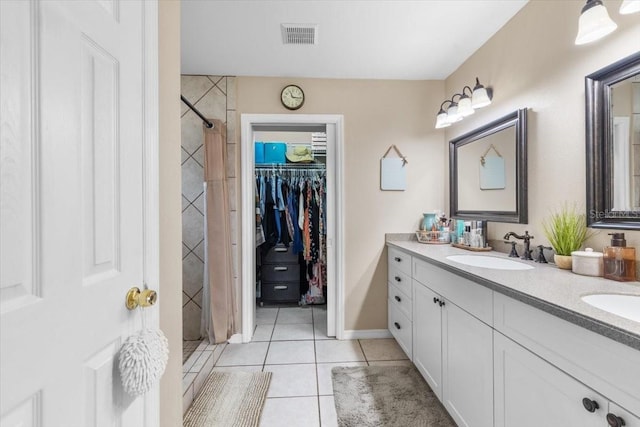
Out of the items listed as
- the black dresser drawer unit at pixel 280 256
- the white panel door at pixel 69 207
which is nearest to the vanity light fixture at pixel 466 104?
the white panel door at pixel 69 207

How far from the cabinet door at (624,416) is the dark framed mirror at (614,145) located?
0.84 meters

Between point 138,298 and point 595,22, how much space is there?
75.3 inches

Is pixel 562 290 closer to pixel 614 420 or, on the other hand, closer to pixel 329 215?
pixel 614 420

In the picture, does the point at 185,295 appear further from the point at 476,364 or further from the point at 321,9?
the point at 321,9

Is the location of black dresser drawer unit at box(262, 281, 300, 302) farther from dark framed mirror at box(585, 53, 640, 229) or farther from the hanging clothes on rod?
dark framed mirror at box(585, 53, 640, 229)

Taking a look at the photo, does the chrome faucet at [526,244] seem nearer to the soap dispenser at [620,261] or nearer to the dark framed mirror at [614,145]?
the dark framed mirror at [614,145]

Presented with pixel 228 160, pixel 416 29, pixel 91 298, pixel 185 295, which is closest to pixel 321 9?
pixel 416 29

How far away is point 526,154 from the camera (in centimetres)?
174

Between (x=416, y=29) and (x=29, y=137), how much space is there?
7.12ft

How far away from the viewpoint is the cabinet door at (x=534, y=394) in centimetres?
80

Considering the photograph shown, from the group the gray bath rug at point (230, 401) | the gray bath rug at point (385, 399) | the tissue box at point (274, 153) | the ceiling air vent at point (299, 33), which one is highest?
the ceiling air vent at point (299, 33)

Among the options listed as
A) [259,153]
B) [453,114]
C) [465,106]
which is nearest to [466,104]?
[465,106]

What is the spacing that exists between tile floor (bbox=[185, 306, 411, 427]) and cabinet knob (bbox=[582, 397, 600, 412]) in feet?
3.99

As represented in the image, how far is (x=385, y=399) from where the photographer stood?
1.76m
